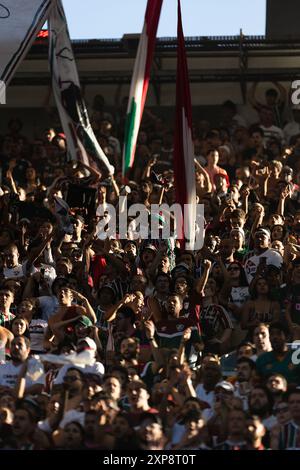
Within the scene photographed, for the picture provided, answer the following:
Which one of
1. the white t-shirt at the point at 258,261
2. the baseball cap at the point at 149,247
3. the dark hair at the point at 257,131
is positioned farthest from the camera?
the dark hair at the point at 257,131

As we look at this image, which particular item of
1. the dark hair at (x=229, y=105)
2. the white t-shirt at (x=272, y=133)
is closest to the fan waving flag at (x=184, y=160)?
the white t-shirt at (x=272, y=133)

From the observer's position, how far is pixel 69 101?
2034cm

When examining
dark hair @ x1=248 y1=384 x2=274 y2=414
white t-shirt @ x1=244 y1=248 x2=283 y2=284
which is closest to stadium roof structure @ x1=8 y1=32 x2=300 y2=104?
white t-shirt @ x1=244 y1=248 x2=283 y2=284

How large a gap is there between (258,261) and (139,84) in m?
3.47

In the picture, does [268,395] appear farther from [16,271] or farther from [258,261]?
[16,271]

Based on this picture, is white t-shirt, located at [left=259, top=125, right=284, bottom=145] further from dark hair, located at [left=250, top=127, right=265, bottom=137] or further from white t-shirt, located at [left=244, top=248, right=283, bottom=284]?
white t-shirt, located at [left=244, top=248, right=283, bottom=284]

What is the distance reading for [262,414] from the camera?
13891 millimetres

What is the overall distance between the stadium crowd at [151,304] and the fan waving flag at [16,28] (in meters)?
1.60

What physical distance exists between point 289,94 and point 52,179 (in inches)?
172

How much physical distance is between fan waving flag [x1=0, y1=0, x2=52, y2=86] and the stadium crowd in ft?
5.23

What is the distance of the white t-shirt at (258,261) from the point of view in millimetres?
17500

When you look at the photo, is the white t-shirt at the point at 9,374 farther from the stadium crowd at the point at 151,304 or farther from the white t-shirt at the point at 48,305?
the white t-shirt at the point at 48,305

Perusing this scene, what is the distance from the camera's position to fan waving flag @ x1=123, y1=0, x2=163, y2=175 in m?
19.9
